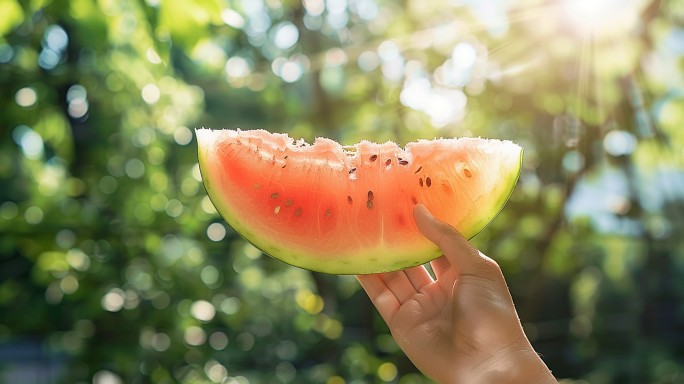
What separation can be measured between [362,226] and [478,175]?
12.2 inches

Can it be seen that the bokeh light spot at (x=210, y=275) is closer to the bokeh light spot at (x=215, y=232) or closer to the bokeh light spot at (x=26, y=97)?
the bokeh light spot at (x=215, y=232)

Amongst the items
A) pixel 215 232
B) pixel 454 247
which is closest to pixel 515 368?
pixel 454 247

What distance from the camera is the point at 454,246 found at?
1008 millimetres

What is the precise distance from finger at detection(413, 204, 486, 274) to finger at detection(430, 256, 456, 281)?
22 centimetres

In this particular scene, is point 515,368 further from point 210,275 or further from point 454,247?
point 210,275

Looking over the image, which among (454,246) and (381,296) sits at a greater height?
(454,246)

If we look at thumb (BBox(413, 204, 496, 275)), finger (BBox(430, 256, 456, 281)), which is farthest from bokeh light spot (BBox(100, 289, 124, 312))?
thumb (BBox(413, 204, 496, 275))

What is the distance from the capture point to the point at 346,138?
299cm

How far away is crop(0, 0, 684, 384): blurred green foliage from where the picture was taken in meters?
2.07

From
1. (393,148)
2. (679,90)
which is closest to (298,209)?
(393,148)

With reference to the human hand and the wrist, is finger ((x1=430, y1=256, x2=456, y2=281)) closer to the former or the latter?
the human hand

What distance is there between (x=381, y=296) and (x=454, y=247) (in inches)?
15.2

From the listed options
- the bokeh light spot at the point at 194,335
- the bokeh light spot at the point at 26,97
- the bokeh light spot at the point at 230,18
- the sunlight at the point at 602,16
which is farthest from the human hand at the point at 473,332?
the sunlight at the point at 602,16

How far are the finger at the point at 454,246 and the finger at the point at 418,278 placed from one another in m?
0.31
